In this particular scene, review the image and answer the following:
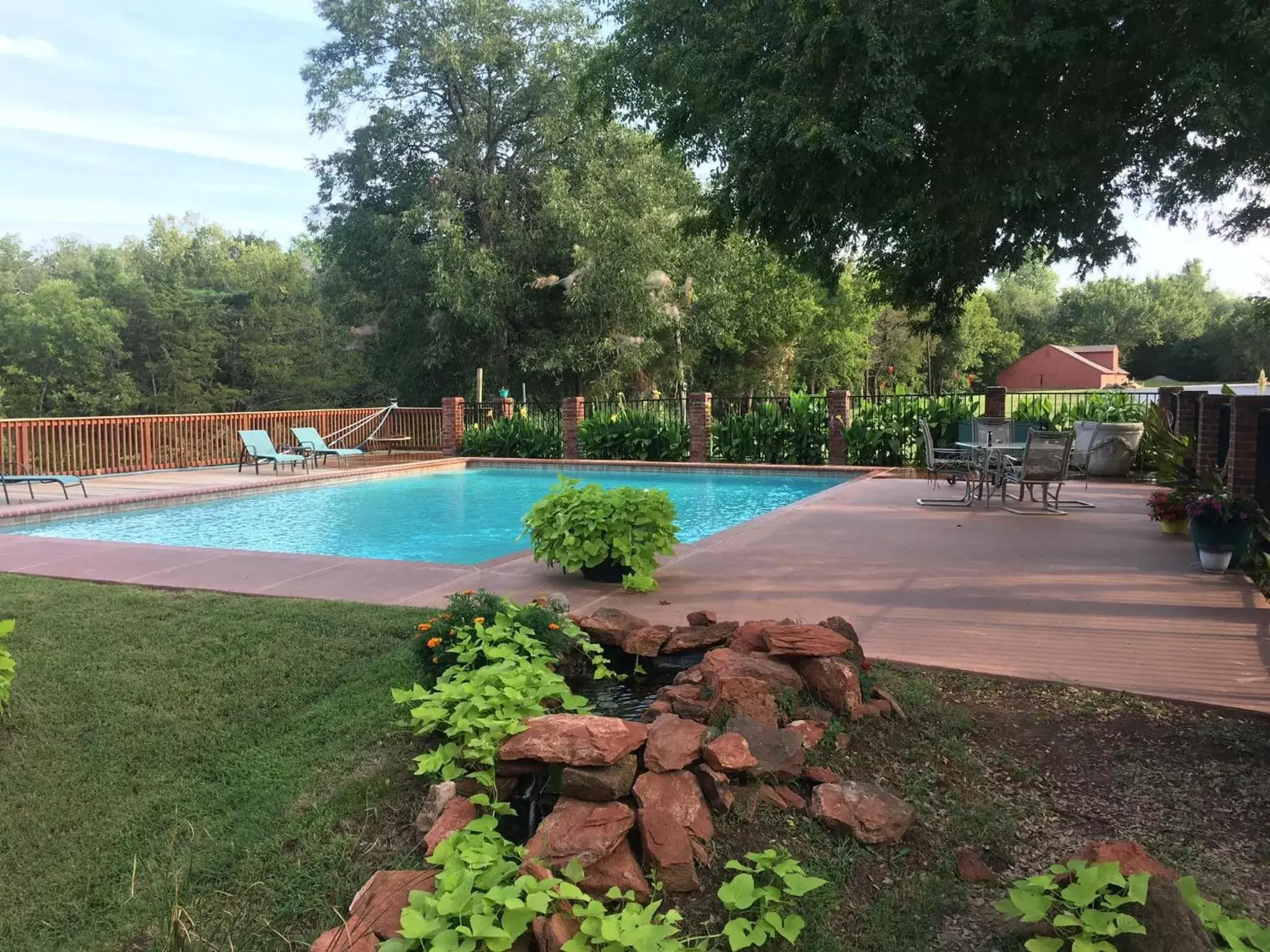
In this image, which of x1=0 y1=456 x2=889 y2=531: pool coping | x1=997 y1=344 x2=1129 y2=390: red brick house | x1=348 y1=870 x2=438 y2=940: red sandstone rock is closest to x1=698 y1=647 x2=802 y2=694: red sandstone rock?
x1=348 y1=870 x2=438 y2=940: red sandstone rock

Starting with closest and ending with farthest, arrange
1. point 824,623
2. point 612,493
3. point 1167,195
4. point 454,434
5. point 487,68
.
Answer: point 824,623 → point 1167,195 → point 612,493 → point 454,434 → point 487,68

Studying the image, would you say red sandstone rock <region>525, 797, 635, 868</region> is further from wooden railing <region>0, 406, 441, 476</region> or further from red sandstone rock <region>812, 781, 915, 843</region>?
wooden railing <region>0, 406, 441, 476</region>

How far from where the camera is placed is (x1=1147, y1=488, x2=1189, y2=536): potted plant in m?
7.11

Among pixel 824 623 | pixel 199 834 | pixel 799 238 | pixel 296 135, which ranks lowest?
pixel 199 834

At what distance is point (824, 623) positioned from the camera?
390cm

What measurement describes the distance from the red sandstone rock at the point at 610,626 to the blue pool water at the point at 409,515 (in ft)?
12.3

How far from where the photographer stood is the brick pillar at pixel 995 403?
1423 cm

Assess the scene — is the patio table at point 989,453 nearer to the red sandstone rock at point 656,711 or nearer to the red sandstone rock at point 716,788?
the red sandstone rock at point 656,711

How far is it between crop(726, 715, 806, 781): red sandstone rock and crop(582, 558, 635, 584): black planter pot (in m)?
3.01

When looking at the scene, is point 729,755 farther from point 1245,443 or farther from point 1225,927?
point 1245,443

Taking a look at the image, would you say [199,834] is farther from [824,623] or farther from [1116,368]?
[1116,368]

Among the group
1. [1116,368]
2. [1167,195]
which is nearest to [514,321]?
[1167,195]

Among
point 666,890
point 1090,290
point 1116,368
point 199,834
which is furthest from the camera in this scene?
point 1090,290

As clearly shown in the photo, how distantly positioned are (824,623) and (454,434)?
1639cm
